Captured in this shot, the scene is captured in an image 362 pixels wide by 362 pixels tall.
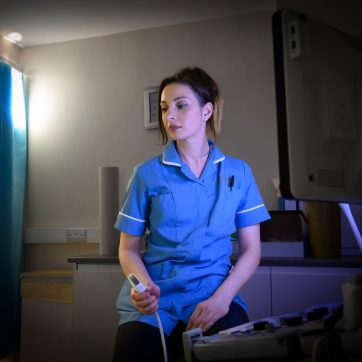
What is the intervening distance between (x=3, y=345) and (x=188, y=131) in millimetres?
1941

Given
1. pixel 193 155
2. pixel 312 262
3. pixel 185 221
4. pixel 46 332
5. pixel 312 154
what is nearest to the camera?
pixel 312 154

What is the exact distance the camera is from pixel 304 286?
174cm

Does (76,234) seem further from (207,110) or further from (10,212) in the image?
(207,110)

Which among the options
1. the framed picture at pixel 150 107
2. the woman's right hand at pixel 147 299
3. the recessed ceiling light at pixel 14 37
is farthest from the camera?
the recessed ceiling light at pixel 14 37

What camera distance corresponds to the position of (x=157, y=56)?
2.70 meters

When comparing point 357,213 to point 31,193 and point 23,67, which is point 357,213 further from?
point 23,67

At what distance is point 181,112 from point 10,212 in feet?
5.51

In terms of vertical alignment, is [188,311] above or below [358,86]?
below

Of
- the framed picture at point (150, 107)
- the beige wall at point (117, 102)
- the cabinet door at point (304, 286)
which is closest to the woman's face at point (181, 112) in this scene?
the cabinet door at point (304, 286)

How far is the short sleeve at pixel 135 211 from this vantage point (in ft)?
4.46

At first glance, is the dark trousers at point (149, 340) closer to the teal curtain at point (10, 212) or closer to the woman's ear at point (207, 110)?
the woman's ear at point (207, 110)

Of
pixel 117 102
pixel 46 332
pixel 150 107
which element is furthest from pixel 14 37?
pixel 46 332

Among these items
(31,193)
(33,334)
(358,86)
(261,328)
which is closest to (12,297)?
(33,334)

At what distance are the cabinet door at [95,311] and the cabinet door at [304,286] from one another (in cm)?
71
